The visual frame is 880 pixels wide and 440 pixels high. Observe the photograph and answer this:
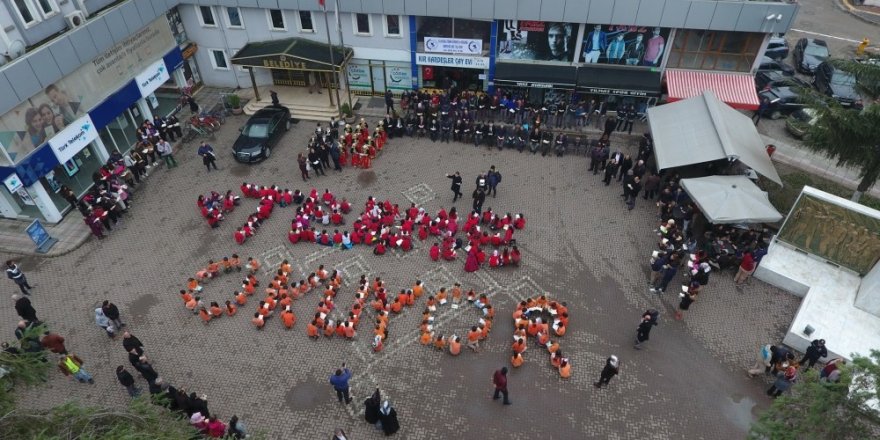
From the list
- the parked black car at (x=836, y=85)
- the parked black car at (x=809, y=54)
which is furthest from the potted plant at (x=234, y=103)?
the parked black car at (x=809, y=54)

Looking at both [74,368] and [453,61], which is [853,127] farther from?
[74,368]

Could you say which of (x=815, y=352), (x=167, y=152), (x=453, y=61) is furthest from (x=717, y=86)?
(x=167, y=152)

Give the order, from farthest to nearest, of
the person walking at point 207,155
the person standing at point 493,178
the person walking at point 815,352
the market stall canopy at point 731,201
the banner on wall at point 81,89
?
the person walking at point 207,155, the person standing at point 493,178, the banner on wall at point 81,89, the market stall canopy at point 731,201, the person walking at point 815,352

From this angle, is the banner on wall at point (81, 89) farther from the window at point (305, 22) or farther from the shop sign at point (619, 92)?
the shop sign at point (619, 92)

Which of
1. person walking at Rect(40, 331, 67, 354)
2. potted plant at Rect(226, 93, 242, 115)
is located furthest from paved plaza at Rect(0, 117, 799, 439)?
potted plant at Rect(226, 93, 242, 115)

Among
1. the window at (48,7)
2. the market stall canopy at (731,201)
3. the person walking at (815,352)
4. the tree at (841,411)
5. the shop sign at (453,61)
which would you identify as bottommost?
the person walking at (815,352)
